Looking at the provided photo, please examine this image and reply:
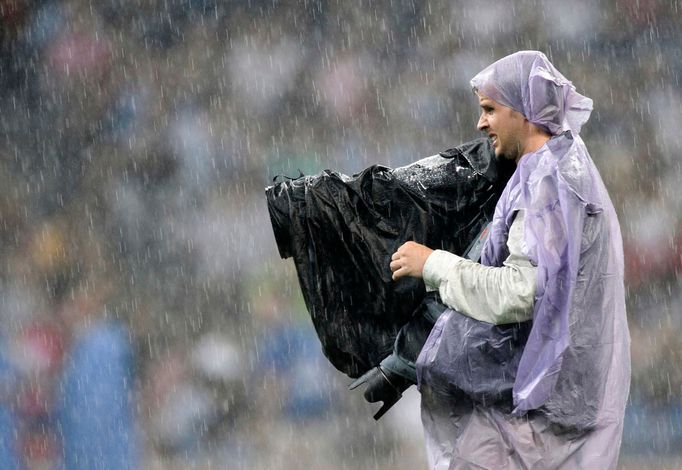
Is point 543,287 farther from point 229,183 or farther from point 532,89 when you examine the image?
point 229,183

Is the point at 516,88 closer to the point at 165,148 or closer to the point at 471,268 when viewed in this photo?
the point at 471,268

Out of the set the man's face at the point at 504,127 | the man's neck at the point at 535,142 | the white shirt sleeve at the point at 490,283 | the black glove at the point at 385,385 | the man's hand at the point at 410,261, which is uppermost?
the man's face at the point at 504,127

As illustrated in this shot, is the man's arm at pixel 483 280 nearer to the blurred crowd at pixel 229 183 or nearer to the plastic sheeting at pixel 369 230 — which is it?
the plastic sheeting at pixel 369 230

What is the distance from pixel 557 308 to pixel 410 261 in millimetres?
254

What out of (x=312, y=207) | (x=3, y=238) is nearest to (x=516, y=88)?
(x=312, y=207)

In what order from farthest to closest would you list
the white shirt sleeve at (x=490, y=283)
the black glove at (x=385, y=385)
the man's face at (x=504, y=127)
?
the black glove at (x=385, y=385) < the man's face at (x=504, y=127) < the white shirt sleeve at (x=490, y=283)

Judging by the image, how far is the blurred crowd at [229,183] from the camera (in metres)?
5.27

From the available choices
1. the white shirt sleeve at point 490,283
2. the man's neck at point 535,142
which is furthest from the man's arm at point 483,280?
the man's neck at point 535,142

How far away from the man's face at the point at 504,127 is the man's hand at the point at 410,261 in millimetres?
224

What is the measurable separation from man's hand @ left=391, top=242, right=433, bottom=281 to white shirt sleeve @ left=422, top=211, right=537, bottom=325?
12mm

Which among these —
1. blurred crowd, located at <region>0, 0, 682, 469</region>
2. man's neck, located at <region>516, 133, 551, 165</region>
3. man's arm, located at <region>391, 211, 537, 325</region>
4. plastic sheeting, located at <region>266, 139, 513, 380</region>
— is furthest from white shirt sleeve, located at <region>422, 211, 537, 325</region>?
blurred crowd, located at <region>0, 0, 682, 469</region>

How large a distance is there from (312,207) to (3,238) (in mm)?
3997

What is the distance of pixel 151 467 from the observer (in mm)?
5180

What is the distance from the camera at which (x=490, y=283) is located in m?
1.80
